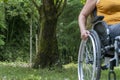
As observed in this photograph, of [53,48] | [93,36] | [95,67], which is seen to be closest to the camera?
[95,67]

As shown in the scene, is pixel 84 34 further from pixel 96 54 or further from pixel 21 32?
pixel 21 32

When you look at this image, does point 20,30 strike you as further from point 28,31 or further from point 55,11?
point 55,11

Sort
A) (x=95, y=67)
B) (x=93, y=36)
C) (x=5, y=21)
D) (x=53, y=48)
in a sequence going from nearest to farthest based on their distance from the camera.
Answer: (x=95, y=67) → (x=93, y=36) → (x=53, y=48) → (x=5, y=21)

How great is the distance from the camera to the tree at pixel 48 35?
11344 millimetres

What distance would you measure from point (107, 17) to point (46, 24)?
6.82 m

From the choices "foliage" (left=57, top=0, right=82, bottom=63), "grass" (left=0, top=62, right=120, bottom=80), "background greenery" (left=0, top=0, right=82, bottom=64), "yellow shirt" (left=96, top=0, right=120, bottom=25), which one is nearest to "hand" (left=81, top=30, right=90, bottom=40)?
"yellow shirt" (left=96, top=0, right=120, bottom=25)

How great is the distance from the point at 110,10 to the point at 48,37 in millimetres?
6867

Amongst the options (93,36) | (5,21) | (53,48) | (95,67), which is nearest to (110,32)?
(93,36)

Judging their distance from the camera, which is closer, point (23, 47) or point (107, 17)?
point (107, 17)

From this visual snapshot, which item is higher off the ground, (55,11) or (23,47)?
(55,11)

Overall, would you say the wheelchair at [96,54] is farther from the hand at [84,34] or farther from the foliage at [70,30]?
the foliage at [70,30]

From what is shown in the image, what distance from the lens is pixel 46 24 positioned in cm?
1141

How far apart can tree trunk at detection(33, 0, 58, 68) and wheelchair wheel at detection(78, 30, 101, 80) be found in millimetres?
6415

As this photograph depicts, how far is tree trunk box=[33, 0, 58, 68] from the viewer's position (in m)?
11.3
